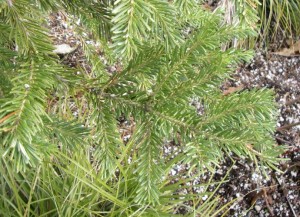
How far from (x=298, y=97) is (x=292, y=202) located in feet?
2.13

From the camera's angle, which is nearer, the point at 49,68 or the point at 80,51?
the point at 49,68

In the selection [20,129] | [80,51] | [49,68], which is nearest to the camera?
[20,129]

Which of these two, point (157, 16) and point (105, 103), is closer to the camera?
point (157, 16)

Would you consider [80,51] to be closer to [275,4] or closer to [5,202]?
[5,202]

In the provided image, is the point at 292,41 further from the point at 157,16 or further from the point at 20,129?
the point at 20,129

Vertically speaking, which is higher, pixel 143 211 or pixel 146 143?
pixel 146 143

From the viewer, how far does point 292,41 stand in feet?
8.48

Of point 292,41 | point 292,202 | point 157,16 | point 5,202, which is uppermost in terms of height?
point 157,16

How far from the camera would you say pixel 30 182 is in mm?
1521

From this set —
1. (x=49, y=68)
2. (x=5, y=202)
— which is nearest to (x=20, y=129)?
(x=49, y=68)

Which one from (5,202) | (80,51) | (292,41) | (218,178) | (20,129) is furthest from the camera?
(292,41)

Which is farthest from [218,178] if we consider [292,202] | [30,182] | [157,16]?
[157,16]

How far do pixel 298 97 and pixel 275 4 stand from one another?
630 millimetres

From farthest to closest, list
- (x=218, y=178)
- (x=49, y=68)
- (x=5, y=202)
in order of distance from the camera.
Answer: (x=218, y=178)
(x=5, y=202)
(x=49, y=68)
